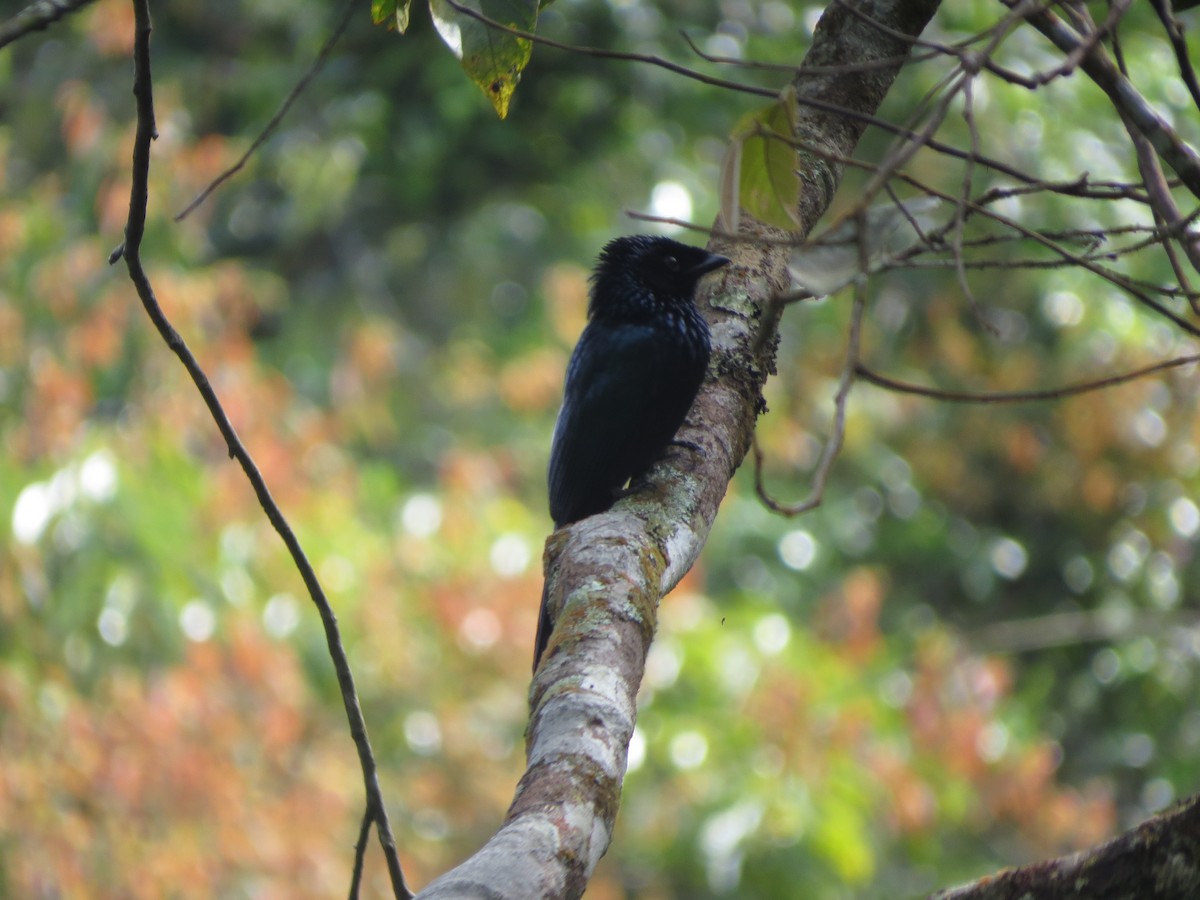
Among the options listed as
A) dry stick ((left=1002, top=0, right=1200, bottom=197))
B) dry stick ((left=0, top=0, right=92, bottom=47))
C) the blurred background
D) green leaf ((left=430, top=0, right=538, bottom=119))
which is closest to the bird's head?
green leaf ((left=430, top=0, right=538, bottom=119))

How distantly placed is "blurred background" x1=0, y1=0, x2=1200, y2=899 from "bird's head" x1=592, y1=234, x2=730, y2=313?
84.0 inches

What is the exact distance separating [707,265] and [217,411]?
191 centimetres

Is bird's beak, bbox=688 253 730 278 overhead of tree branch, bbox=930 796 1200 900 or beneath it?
overhead

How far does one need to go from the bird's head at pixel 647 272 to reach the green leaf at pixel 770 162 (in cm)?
185

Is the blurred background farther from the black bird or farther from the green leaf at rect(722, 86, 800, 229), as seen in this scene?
the black bird

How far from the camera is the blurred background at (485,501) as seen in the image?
582 centimetres

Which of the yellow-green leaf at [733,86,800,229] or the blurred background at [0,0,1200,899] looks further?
the blurred background at [0,0,1200,899]

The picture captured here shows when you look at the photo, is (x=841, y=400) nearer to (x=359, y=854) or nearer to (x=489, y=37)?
(x=489, y=37)

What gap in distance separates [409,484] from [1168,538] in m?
5.89

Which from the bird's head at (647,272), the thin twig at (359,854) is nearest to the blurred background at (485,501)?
the thin twig at (359,854)

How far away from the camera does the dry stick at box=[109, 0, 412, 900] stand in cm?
182

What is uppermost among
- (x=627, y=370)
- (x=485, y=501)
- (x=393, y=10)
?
(x=485, y=501)

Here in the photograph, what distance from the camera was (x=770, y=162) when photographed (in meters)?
1.84

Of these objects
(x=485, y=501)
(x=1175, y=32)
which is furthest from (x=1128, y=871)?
(x=485, y=501)
